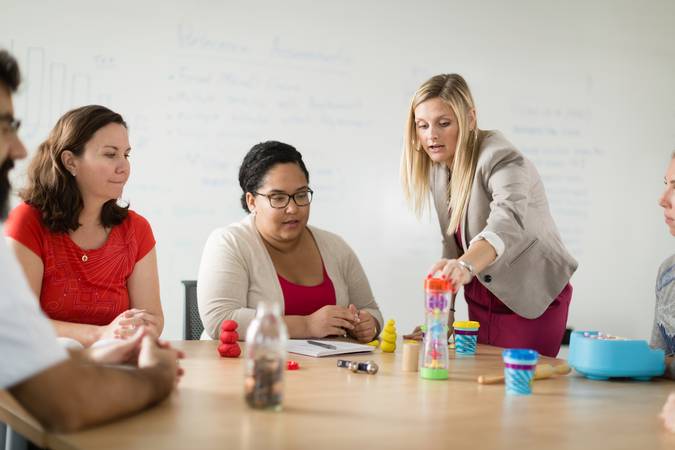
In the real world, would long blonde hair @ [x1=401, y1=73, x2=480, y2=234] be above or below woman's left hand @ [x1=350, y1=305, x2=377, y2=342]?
above

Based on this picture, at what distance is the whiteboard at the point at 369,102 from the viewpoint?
3574mm

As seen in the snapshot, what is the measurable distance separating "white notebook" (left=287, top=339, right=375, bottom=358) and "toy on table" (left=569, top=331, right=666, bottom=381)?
0.62m

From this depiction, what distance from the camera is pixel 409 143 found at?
2.81 metres

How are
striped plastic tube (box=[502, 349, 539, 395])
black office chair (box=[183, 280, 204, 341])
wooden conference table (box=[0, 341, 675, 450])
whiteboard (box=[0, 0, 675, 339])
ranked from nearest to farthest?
wooden conference table (box=[0, 341, 675, 450])
striped plastic tube (box=[502, 349, 539, 395])
black office chair (box=[183, 280, 204, 341])
whiteboard (box=[0, 0, 675, 339])

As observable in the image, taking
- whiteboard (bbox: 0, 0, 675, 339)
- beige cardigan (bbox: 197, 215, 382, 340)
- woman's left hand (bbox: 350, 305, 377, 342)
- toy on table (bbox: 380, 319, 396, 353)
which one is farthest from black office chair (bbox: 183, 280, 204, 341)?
toy on table (bbox: 380, 319, 396, 353)

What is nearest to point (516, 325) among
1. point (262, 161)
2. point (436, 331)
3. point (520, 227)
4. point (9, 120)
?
point (520, 227)

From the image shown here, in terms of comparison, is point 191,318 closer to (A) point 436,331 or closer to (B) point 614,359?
(A) point 436,331

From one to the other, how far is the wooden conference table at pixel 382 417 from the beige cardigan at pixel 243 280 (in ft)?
1.86

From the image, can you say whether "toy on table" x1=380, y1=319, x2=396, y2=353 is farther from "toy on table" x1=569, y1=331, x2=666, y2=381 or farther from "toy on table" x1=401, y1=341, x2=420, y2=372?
"toy on table" x1=569, y1=331, x2=666, y2=381

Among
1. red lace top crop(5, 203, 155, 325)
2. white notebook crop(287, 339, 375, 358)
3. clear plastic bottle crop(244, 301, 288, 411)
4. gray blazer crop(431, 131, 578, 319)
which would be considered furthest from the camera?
gray blazer crop(431, 131, 578, 319)

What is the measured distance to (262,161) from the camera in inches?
108

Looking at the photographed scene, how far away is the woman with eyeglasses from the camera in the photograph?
2488 millimetres

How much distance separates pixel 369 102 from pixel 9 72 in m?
2.82

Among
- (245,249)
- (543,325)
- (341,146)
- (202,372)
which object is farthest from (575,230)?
(202,372)
